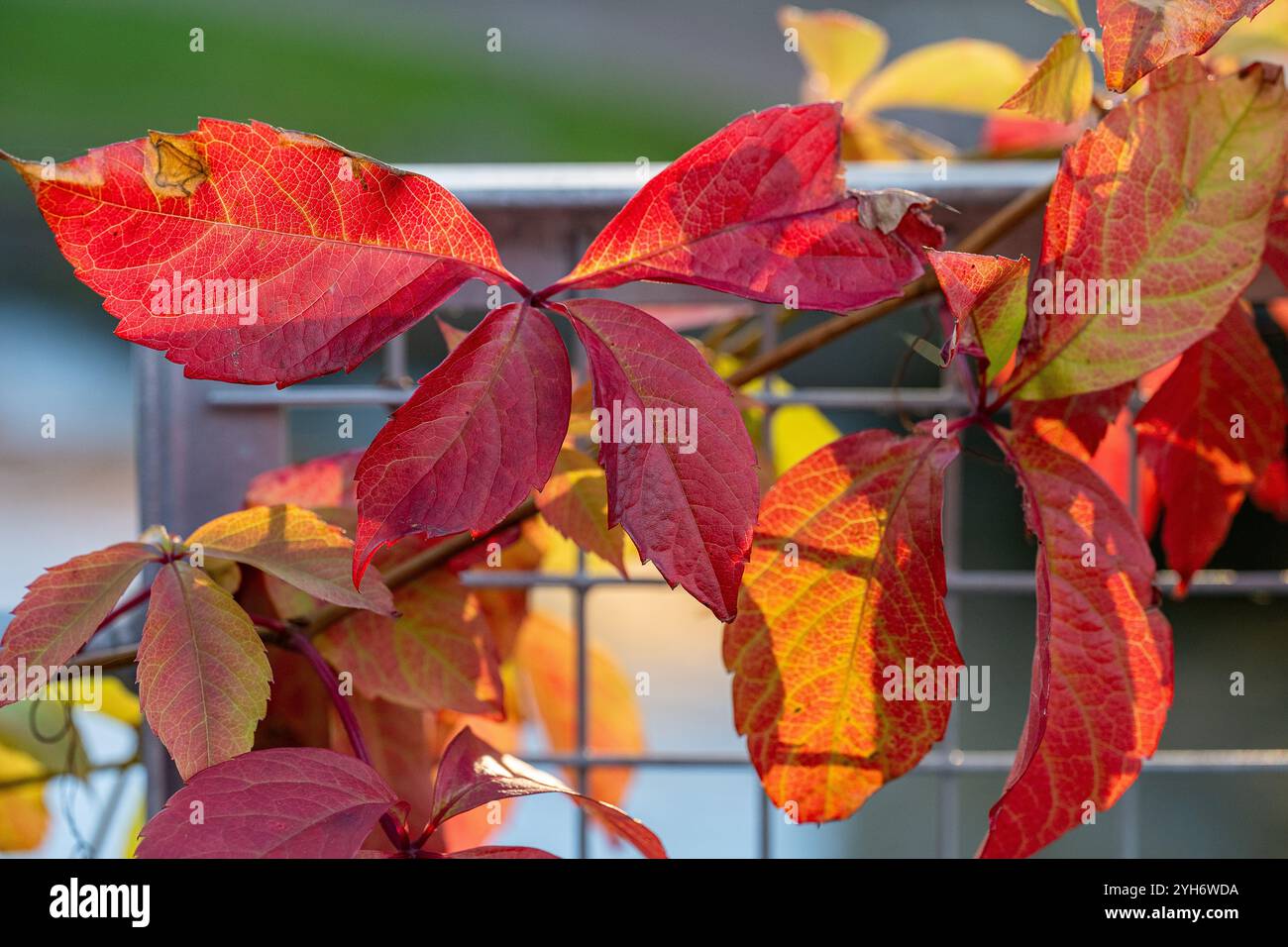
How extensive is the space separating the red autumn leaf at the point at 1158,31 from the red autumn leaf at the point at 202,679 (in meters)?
0.17

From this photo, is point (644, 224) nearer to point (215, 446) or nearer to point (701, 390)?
point (701, 390)

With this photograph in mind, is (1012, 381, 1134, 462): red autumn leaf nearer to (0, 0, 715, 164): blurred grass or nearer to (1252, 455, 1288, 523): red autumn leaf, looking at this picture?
(1252, 455, 1288, 523): red autumn leaf

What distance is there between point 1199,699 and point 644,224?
5.43ft

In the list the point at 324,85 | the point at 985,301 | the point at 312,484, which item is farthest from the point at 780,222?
the point at 324,85

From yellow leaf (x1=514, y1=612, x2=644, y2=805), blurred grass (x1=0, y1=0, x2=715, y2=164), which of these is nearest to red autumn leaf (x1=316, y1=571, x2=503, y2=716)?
yellow leaf (x1=514, y1=612, x2=644, y2=805)

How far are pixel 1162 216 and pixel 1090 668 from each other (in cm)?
8

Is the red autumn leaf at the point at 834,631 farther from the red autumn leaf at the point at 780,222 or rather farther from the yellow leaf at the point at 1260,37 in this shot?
the yellow leaf at the point at 1260,37

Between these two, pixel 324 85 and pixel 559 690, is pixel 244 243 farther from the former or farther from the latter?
pixel 324 85

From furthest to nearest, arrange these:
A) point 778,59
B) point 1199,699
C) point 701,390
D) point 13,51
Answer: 1. point 778,59
2. point 13,51
3. point 1199,699
4. point 701,390

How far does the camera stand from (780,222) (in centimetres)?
16

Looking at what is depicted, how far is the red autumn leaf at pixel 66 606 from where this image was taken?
0.56 ft

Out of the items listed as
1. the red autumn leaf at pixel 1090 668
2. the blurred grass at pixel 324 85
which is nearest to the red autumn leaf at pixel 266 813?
the red autumn leaf at pixel 1090 668
